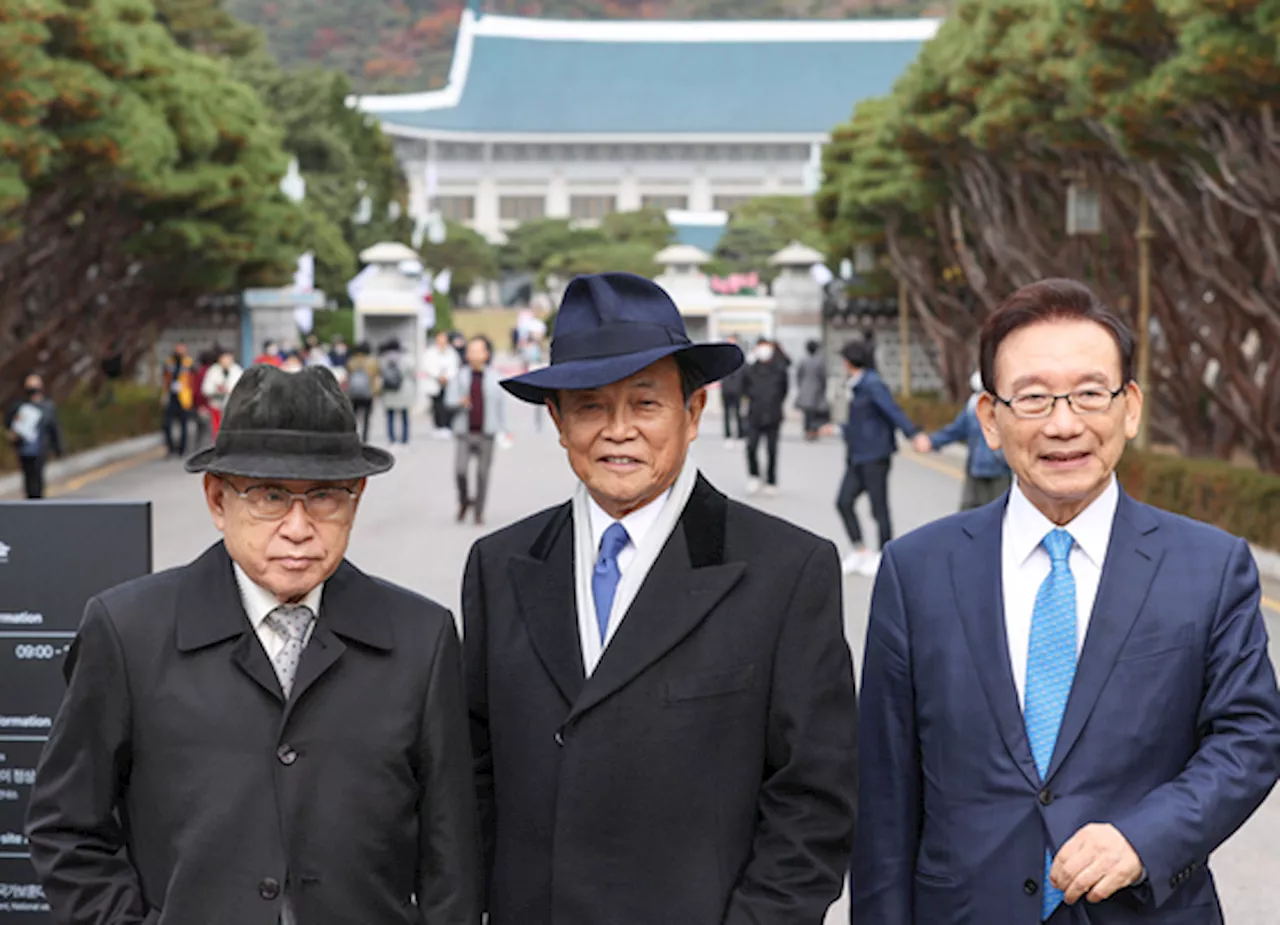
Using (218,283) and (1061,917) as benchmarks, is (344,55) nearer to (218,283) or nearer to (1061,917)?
(218,283)

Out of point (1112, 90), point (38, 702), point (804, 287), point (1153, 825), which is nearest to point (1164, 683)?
point (1153, 825)

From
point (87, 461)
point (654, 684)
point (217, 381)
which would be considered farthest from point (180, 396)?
point (654, 684)

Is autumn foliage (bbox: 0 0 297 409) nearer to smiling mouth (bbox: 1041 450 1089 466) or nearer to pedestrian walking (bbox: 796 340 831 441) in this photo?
pedestrian walking (bbox: 796 340 831 441)

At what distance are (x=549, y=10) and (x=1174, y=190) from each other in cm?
11424

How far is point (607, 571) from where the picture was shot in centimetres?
331

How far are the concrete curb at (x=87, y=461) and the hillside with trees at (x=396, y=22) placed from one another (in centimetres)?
9108

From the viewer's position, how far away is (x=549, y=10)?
128625 mm

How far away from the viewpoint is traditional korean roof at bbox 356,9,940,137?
9856 cm

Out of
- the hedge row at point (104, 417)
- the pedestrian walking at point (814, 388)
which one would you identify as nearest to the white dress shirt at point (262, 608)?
the pedestrian walking at point (814, 388)

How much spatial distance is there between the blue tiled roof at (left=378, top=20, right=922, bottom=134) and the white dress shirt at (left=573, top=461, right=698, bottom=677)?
3764 inches

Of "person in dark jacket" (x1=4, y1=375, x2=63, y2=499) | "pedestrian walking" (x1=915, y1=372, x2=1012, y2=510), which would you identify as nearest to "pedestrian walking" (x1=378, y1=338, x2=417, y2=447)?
"person in dark jacket" (x1=4, y1=375, x2=63, y2=499)

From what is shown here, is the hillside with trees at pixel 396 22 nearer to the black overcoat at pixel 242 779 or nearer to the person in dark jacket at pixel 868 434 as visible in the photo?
the person in dark jacket at pixel 868 434

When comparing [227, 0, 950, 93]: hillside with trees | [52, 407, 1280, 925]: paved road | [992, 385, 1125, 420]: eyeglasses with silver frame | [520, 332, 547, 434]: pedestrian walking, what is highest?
[227, 0, 950, 93]: hillside with trees

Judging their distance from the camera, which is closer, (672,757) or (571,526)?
(672,757)
